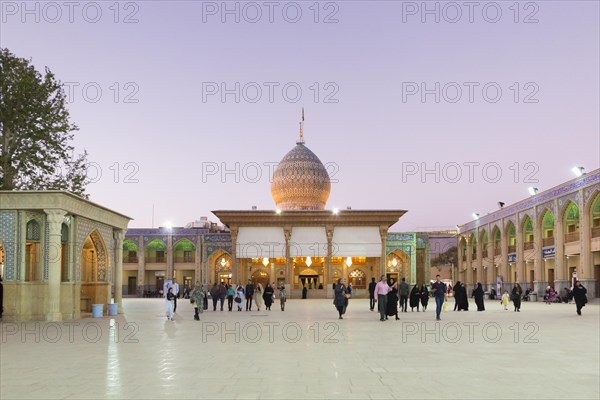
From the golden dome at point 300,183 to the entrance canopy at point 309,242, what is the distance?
710cm

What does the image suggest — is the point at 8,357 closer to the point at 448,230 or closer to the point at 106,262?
the point at 106,262

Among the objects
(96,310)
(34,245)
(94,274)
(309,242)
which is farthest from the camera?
(309,242)

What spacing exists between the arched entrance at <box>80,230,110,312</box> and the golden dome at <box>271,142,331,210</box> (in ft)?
89.7

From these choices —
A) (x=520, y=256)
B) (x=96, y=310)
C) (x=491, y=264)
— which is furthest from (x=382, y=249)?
(x=96, y=310)

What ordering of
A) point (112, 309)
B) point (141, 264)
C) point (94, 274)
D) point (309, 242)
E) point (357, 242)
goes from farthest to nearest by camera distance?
point (141, 264) → point (309, 242) → point (357, 242) → point (94, 274) → point (112, 309)

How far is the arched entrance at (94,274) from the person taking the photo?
23.5m

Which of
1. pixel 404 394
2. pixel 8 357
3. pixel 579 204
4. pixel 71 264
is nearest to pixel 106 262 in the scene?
pixel 71 264

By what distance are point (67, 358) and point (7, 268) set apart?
31.9ft

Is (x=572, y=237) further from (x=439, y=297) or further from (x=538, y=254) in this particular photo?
(x=439, y=297)

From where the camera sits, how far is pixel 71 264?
2038 centimetres

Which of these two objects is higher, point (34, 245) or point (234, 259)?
point (34, 245)

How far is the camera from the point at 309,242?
43375 mm

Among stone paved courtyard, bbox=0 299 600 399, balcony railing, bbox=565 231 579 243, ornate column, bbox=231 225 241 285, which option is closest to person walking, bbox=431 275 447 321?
stone paved courtyard, bbox=0 299 600 399

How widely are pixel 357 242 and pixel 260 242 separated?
6.11 metres
